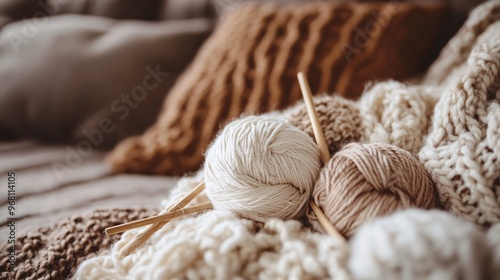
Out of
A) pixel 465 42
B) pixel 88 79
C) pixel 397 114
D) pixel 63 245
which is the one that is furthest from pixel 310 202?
pixel 88 79

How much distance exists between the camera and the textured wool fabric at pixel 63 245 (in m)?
0.54

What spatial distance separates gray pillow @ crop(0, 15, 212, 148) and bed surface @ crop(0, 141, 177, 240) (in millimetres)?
63

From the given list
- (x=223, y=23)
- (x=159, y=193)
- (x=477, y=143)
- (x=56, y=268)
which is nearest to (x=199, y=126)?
(x=159, y=193)

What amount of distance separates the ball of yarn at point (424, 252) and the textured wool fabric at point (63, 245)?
375 mm

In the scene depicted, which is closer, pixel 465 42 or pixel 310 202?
pixel 310 202

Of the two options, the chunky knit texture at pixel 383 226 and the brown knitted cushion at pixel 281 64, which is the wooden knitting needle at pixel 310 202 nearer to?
the chunky knit texture at pixel 383 226

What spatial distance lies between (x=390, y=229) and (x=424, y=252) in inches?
1.3

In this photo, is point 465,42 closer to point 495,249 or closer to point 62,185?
point 495,249

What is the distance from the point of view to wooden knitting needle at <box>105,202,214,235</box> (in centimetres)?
50

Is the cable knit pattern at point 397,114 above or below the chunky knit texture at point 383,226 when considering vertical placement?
above

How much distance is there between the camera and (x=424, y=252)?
1.08ft

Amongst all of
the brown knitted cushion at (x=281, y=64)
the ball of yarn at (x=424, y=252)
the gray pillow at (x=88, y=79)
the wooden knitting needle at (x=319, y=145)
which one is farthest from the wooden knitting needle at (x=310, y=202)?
the gray pillow at (x=88, y=79)

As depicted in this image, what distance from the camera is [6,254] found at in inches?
22.2

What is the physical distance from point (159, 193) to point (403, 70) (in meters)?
0.56
